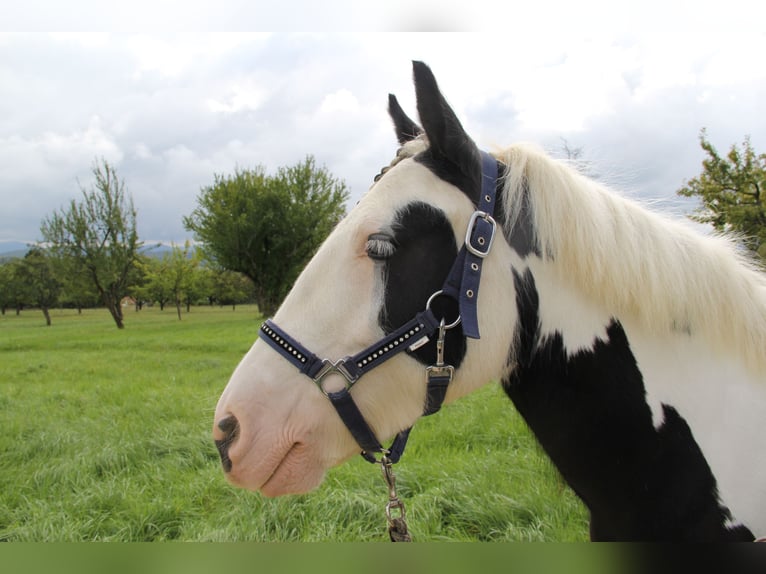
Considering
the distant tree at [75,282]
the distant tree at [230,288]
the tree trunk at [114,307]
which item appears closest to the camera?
the distant tree at [75,282]

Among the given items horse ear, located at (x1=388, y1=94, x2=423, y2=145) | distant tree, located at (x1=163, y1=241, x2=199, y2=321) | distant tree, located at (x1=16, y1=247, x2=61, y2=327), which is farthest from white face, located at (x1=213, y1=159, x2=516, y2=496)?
distant tree, located at (x1=163, y1=241, x2=199, y2=321)

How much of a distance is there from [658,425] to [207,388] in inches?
288

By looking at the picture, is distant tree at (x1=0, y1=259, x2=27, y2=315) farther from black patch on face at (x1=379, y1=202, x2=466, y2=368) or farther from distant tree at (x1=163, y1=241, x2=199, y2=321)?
black patch on face at (x1=379, y1=202, x2=466, y2=368)

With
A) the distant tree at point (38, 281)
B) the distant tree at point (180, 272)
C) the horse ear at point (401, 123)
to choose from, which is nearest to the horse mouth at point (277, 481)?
the horse ear at point (401, 123)

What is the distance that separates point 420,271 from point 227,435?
76cm

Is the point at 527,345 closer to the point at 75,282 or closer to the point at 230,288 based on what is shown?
the point at 75,282

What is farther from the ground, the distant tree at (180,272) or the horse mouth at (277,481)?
the distant tree at (180,272)

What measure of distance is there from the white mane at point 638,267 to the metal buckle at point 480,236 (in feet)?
0.29

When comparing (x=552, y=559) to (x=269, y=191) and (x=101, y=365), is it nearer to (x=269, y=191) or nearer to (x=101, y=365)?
(x=101, y=365)

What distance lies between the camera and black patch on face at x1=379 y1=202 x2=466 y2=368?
129 centimetres

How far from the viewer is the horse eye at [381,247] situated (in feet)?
4.22

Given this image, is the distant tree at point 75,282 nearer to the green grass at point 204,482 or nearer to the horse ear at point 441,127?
the green grass at point 204,482

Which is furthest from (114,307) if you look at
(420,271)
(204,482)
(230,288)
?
(420,271)

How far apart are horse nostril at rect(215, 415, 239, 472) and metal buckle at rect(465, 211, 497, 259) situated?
Answer: 86cm
